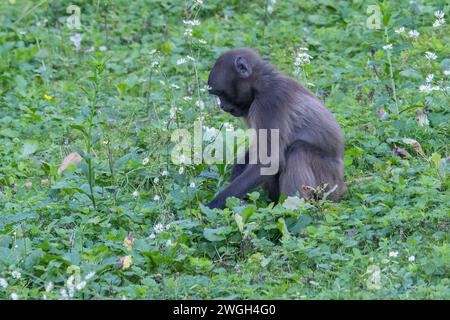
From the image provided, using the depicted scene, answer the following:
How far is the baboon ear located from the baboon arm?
2.66 feet

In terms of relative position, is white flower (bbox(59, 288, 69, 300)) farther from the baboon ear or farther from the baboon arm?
the baboon ear

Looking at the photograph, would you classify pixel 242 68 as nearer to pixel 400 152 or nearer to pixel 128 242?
pixel 400 152

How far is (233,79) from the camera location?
26.8ft

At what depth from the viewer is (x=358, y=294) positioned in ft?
19.1

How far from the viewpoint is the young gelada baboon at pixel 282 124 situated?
25.5 ft

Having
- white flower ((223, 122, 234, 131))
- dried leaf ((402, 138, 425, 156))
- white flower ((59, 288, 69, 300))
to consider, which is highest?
white flower ((223, 122, 234, 131))

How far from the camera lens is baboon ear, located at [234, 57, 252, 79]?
815 cm

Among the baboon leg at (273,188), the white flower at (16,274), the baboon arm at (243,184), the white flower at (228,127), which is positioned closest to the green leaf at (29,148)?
the white flower at (228,127)

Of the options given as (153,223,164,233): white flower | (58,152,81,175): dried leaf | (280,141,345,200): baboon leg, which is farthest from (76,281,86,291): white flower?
(58,152,81,175): dried leaf

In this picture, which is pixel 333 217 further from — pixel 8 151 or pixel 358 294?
pixel 8 151

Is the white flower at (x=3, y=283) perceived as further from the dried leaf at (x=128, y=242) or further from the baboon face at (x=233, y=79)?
the baboon face at (x=233, y=79)

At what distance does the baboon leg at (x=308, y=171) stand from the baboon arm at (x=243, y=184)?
19 centimetres
